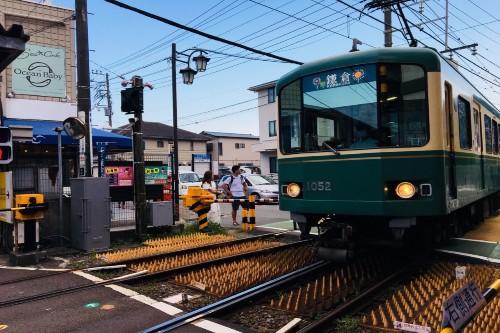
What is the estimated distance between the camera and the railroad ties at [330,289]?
5.38 meters

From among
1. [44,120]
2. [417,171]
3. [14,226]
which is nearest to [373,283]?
[417,171]

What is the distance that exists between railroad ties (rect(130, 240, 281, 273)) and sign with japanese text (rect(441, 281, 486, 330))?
17.6ft

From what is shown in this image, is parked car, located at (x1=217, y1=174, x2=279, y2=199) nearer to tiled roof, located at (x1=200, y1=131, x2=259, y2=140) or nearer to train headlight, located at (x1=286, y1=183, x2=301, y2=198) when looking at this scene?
train headlight, located at (x1=286, y1=183, x2=301, y2=198)

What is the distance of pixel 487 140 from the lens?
32.4ft

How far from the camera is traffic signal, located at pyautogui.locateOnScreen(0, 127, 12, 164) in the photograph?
17.4 feet

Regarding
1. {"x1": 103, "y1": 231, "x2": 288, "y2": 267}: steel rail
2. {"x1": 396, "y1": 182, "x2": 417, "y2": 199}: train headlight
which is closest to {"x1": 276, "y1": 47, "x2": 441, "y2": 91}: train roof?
{"x1": 396, "y1": 182, "x2": 417, "y2": 199}: train headlight

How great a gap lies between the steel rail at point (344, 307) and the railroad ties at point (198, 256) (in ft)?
10.1

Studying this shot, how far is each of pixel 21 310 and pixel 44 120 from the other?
1057 centimetres

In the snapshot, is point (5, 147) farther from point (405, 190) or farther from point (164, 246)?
point (405, 190)

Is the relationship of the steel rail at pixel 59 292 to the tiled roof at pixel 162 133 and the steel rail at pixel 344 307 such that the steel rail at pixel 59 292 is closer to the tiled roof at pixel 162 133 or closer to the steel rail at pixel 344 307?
the steel rail at pixel 344 307

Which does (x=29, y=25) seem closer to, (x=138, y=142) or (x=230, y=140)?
(x=138, y=142)

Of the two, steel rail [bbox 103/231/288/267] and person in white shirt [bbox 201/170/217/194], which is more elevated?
person in white shirt [bbox 201/170/217/194]

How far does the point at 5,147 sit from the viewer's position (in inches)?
210

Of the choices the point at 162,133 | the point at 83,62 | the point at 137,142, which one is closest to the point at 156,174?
the point at 137,142
